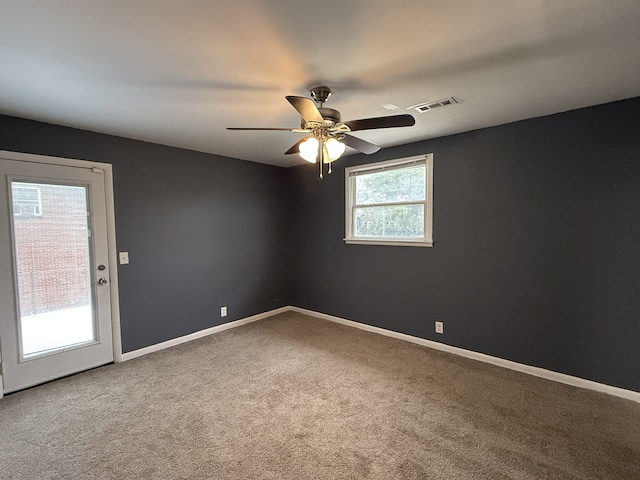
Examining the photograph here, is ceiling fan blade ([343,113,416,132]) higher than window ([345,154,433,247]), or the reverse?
ceiling fan blade ([343,113,416,132])

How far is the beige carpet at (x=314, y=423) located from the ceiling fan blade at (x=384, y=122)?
2081 mm

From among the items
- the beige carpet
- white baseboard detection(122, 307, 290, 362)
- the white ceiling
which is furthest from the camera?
white baseboard detection(122, 307, 290, 362)

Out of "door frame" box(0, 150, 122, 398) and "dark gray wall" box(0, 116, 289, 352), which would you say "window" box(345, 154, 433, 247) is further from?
"door frame" box(0, 150, 122, 398)

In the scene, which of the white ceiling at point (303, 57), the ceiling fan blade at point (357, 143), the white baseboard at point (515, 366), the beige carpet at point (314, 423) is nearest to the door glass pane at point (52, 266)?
the beige carpet at point (314, 423)

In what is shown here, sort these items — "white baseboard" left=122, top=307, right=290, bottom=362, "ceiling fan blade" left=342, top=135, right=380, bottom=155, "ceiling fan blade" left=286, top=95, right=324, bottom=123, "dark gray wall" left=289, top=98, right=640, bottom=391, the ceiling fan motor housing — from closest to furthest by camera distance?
"ceiling fan blade" left=286, top=95, right=324, bottom=123 < the ceiling fan motor housing < "ceiling fan blade" left=342, top=135, right=380, bottom=155 < "dark gray wall" left=289, top=98, right=640, bottom=391 < "white baseboard" left=122, top=307, right=290, bottom=362

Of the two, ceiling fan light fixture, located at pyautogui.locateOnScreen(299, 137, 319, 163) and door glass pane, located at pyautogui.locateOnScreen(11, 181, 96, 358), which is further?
door glass pane, located at pyautogui.locateOnScreen(11, 181, 96, 358)

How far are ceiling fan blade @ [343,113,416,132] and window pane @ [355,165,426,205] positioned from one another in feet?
5.60

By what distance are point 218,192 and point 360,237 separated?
6.62ft

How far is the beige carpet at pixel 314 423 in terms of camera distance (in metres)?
1.81

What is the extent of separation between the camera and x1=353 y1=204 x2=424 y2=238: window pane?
3.67m

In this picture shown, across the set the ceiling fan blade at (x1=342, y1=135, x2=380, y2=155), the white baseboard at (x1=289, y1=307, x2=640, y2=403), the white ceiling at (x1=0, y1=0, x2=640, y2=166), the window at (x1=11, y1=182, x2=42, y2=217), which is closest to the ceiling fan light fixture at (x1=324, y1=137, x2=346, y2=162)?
the ceiling fan blade at (x1=342, y1=135, x2=380, y2=155)

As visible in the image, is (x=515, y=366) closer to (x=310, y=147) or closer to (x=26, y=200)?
(x=310, y=147)

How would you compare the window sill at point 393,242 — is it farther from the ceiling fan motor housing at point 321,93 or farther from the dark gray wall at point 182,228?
the ceiling fan motor housing at point 321,93

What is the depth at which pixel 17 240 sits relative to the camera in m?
2.67
